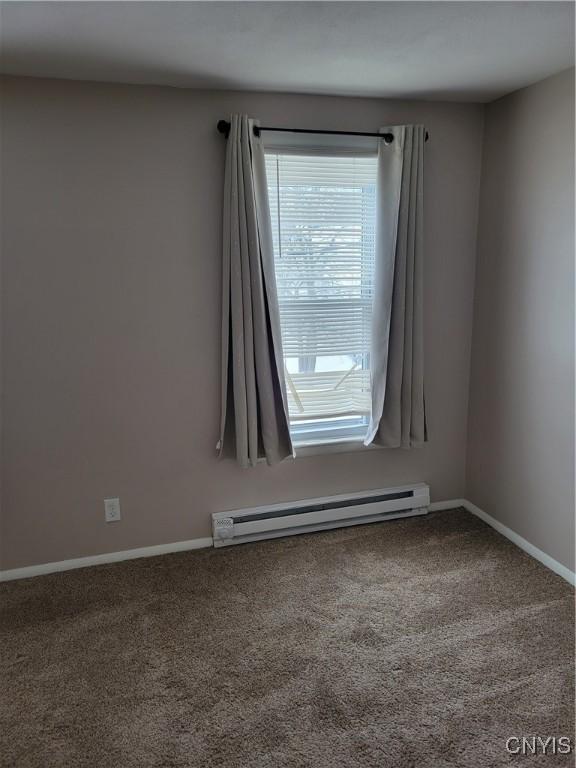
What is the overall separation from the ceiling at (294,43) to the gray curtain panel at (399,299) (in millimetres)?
346

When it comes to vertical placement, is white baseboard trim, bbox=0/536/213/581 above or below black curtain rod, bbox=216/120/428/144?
below

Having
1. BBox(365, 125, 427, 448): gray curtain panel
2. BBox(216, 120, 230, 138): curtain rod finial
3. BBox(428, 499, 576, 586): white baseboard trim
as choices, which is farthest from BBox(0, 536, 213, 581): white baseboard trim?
BBox(216, 120, 230, 138): curtain rod finial

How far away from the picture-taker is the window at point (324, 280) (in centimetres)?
282

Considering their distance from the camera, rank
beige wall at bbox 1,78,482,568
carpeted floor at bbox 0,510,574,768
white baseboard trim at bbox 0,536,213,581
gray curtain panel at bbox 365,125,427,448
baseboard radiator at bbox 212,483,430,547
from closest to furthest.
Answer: carpeted floor at bbox 0,510,574,768 < beige wall at bbox 1,78,482,568 < white baseboard trim at bbox 0,536,213,581 < gray curtain panel at bbox 365,125,427,448 < baseboard radiator at bbox 212,483,430,547

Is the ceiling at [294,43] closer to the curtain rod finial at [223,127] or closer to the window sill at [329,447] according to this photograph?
the curtain rod finial at [223,127]

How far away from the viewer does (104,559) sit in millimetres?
2846

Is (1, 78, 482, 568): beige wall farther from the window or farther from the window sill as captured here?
the window

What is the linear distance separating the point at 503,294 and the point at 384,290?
63 centimetres

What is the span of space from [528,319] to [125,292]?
1.95m

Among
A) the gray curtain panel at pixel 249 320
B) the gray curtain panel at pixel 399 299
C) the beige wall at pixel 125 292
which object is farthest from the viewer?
the gray curtain panel at pixel 399 299

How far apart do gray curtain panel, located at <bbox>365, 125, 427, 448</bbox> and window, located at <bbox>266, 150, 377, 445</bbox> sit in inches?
3.8

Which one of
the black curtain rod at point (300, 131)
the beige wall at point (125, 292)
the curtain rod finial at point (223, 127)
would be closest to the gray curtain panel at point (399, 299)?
the black curtain rod at point (300, 131)

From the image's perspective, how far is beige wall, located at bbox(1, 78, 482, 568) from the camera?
251cm

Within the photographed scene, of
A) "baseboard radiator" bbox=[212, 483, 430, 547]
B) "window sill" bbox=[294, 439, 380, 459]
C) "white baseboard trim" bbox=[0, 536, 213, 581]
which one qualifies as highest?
"window sill" bbox=[294, 439, 380, 459]
